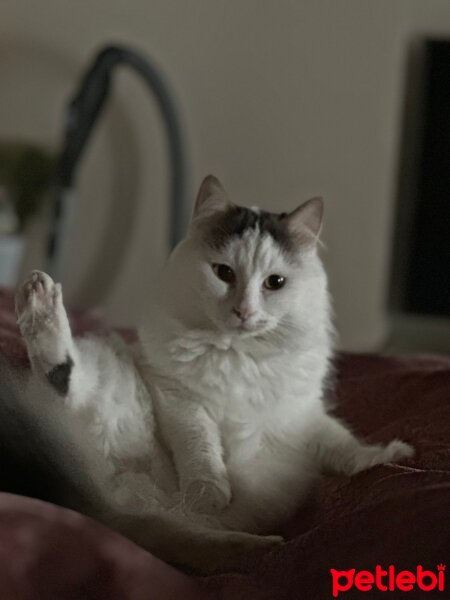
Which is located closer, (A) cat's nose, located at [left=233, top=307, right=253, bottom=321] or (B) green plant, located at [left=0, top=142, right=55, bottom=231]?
(A) cat's nose, located at [left=233, top=307, right=253, bottom=321]

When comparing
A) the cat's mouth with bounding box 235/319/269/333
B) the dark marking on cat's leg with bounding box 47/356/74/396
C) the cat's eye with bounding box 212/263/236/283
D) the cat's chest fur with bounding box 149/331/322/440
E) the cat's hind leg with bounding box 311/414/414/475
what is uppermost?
the cat's eye with bounding box 212/263/236/283

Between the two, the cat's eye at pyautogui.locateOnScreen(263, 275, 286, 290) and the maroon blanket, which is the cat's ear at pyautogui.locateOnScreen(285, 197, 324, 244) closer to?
the cat's eye at pyautogui.locateOnScreen(263, 275, 286, 290)

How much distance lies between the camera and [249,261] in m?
0.99

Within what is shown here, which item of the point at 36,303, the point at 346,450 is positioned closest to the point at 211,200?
the point at 36,303

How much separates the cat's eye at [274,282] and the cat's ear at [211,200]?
0.12 metres

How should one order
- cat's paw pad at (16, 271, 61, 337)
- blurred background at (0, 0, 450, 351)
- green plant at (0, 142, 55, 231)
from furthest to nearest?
green plant at (0, 142, 55, 231), blurred background at (0, 0, 450, 351), cat's paw pad at (16, 271, 61, 337)

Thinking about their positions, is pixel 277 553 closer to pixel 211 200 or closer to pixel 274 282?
pixel 274 282

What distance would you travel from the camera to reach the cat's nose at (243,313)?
38.1 inches

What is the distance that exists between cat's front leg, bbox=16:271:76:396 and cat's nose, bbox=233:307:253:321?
0.73ft

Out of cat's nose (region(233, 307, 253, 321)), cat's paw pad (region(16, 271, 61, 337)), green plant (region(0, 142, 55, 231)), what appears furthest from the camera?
green plant (region(0, 142, 55, 231))

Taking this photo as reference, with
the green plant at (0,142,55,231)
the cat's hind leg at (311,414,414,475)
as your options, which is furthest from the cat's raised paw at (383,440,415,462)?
the green plant at (0,142,55,231)

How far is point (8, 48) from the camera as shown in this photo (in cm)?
282

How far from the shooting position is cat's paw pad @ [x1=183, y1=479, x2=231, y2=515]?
915 millimetres

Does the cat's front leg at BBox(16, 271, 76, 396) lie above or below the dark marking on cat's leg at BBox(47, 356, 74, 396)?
above
